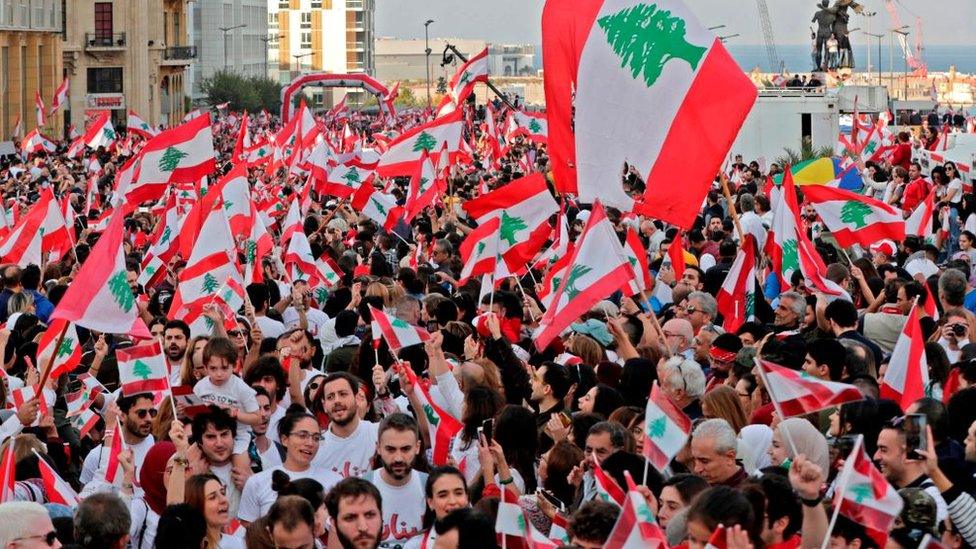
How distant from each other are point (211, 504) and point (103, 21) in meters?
83.0

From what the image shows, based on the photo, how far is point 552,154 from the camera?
1268 centimetres

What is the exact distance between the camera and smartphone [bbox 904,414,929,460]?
712 centimetres

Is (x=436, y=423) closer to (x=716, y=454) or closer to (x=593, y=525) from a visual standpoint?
(x=716, y=454)

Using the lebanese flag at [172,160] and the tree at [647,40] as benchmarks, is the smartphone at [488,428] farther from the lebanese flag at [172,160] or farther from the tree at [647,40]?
the lebanese flag at [172,160]

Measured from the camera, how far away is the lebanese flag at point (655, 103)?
11125 mm

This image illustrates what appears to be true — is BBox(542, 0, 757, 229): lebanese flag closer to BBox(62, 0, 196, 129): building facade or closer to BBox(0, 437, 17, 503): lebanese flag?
BBox(0, 437, 17, 503): lebanese flag

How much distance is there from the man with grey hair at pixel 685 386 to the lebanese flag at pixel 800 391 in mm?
2037

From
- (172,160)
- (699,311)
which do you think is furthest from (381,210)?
(699,311)

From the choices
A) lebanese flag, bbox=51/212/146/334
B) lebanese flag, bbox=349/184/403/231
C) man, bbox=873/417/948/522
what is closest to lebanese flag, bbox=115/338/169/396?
lebanese flag, bbox=51/212/146/334

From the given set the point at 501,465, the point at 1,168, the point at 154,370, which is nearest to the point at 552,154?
the point at 154,370

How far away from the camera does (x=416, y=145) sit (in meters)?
21.6

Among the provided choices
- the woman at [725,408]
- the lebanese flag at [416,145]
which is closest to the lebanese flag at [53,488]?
the woman at [725,408]

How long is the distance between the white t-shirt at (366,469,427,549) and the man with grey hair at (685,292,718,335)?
171 inches

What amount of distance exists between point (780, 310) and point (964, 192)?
1056 centimetres
